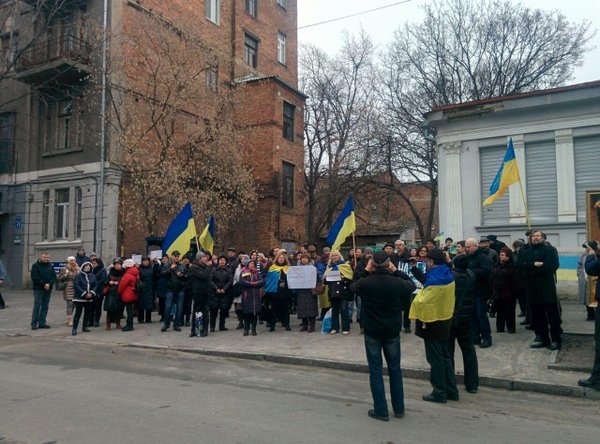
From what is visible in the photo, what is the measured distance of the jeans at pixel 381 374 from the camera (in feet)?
19.0

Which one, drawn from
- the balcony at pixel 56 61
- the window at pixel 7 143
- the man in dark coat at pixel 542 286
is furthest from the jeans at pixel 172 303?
the window at pixel 7 143

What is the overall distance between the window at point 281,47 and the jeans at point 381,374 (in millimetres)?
27620

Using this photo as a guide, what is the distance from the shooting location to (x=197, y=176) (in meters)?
19.8

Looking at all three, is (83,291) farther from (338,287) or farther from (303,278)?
(338,287)

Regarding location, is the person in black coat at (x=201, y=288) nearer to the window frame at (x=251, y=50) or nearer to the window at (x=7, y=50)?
the window at (x=7, y=50)

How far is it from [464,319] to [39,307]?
1100cm

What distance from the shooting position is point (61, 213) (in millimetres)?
22672

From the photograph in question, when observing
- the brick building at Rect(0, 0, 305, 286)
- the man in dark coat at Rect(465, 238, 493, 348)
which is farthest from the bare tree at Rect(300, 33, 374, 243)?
the man in dark coat at Rect(465, 238, 493, 348)

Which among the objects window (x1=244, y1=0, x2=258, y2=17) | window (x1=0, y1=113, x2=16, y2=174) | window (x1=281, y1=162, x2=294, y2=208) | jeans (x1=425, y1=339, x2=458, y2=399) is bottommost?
jeans (x1=425, y1=339, x2=458, y2=399)

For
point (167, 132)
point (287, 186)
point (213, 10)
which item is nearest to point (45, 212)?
point (167, 132)

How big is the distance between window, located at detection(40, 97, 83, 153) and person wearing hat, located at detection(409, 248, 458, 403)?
19.3m

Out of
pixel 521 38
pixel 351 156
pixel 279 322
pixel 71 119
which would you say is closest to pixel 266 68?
pixel 351 156

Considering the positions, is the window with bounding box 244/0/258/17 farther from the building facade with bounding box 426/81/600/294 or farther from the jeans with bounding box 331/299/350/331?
the jeans with bounding box 331/299/350/331

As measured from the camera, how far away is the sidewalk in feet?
25.0
